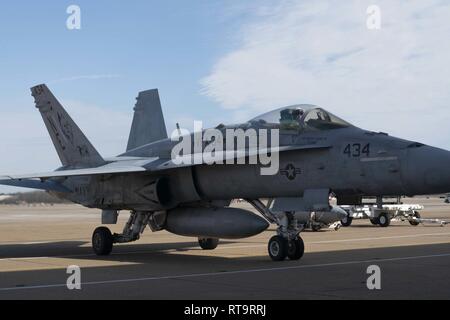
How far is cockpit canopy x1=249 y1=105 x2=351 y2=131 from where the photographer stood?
11641 mm

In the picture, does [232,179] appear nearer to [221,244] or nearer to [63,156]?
[221,244]

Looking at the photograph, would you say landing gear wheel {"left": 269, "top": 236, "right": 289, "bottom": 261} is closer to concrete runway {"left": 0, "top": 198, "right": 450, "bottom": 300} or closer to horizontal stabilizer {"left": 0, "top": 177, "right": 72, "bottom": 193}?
concrete runway {"left": 0, "top": 198, "right": 450, "bottom": 300}

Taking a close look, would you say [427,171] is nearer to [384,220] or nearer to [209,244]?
[209,244]

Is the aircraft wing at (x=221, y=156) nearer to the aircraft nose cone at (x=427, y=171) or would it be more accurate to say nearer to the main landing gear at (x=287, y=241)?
the main landing gear at (x=287, y=241)

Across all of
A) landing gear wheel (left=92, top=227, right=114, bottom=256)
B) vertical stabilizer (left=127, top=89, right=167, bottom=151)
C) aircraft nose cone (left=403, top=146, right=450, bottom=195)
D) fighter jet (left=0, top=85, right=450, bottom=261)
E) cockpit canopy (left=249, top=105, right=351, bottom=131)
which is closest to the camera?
aircraft nose cone (left=403, top=146, right=450, bottom=195)

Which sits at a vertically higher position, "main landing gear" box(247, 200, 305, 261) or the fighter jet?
the fighter jet

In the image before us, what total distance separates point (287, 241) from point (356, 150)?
2.25 metres

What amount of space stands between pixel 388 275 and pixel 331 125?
3.29 m

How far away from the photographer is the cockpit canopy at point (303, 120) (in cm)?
1164

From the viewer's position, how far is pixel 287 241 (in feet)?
38.5

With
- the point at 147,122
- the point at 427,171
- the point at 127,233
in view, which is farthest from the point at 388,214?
the point at 427,171

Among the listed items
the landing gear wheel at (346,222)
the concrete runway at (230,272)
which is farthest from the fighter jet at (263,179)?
the landing gear wheel at (346,222)

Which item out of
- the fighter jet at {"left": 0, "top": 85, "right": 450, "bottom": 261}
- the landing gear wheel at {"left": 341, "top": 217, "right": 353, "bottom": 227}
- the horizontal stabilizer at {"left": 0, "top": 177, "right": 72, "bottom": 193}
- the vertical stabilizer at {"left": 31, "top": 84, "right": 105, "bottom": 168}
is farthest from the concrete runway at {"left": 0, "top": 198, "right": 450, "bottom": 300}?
the landing gear wheel at {"left": 341, "top": 217, "right": 353, "bottom": 227}

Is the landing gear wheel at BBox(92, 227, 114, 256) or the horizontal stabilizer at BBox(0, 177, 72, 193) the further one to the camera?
the horizontal stabilizer at BBox(0, 177, 72, 193)
